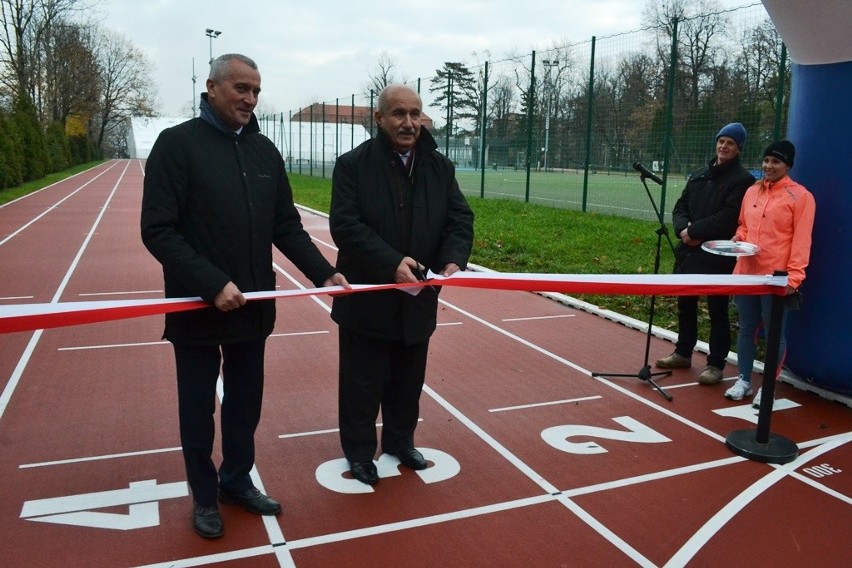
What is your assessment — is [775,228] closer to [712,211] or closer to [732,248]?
[732,248]

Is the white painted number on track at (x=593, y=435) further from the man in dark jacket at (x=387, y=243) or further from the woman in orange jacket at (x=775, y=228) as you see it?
the man in dark jacket at (x=387, y=243)

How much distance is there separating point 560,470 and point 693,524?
83 centimetres

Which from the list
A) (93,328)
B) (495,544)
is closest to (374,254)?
(495,544)

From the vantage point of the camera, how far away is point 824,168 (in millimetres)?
5176

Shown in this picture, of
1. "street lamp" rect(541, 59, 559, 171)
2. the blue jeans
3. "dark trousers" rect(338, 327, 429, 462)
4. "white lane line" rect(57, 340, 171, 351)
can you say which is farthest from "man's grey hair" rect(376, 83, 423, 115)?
"street lamp" rect(541, 59, 559, 171)

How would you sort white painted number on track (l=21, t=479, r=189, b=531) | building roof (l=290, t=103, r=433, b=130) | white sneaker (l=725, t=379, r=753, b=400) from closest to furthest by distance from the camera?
white painted number on track (l=21, t=479, r=189, b=531) < white sneaker (l=725, t=379, r=753, b=400) < building roof (l=290, t=103, r=433, b=130)

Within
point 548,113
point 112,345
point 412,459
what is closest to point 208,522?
point 412,459

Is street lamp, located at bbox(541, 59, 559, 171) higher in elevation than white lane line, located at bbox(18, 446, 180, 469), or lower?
higher

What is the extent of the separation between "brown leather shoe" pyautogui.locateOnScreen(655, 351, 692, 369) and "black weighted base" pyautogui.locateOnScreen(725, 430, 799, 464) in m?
1.48

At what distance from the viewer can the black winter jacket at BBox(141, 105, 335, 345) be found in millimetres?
3041

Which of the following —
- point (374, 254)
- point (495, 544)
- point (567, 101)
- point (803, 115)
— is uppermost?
point (567, 101)

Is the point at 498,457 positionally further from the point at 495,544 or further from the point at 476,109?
the point at 476,109

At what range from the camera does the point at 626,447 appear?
4.55m

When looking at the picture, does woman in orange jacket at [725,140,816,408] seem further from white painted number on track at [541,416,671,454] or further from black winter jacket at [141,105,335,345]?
black winter jacket at [141,105,335,345]
